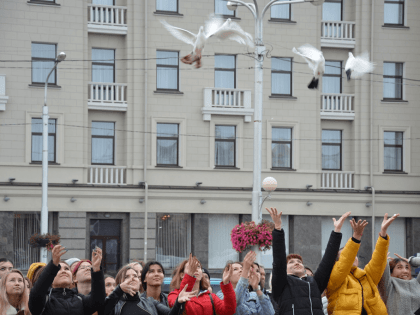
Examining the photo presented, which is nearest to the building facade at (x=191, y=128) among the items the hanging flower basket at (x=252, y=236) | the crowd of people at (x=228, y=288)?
Result: the hanging flower basket at (x=252, y=236)

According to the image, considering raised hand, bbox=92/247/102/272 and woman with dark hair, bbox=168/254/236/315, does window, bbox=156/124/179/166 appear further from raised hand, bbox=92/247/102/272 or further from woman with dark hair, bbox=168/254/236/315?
raised hand, bbox=92/247/102/272

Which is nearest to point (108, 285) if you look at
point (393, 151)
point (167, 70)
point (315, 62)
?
point (315, 62)

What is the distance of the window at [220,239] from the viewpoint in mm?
31111

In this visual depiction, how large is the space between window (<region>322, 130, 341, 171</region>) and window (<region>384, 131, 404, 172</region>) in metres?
2.06

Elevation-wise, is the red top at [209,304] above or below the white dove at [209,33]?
below

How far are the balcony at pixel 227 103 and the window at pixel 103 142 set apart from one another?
3912 mm

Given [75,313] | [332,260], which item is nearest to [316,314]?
[332,260]

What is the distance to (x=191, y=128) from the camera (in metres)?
30.9

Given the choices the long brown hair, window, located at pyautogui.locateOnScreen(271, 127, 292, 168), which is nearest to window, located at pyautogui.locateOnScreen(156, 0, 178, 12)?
window, located at pyautogui.locateOnScreen(271, 127, 292, 168)

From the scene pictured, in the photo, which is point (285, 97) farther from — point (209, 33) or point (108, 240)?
point (209, 33)

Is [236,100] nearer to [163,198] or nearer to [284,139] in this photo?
[284,139]

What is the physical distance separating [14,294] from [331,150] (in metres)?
25.9

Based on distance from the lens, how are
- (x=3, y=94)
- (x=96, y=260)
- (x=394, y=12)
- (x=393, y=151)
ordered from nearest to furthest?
(x=96, y=260) → (x=3, y=94) → (x=393, y=151) → (x=394, y=12)

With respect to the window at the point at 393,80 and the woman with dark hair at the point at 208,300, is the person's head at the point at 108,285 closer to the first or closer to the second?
the woman with dark hair at the point at 208,300
